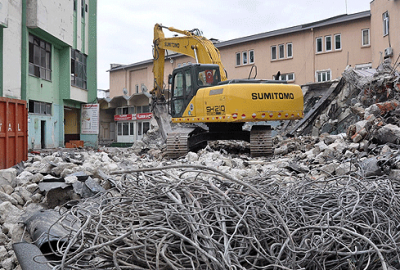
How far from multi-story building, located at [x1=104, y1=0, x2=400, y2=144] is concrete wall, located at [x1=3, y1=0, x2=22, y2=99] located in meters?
11.9

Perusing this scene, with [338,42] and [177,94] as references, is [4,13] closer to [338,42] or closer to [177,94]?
[177,94]

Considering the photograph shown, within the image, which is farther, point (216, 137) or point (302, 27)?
point (302, 27)

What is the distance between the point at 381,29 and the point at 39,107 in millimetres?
19673

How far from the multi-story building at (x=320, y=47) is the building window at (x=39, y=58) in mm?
8810

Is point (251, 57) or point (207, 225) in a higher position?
point (251, 57)

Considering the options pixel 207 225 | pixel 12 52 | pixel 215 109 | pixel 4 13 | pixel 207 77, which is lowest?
pixel 207 225

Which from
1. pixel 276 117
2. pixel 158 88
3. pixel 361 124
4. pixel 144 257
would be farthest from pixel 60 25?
pixel 144 257

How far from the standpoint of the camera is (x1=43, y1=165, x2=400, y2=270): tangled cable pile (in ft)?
8.35

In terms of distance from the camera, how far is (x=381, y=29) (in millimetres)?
21281

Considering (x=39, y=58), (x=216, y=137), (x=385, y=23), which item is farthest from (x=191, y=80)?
(x=385, y=23)

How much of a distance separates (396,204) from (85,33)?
24435 mm

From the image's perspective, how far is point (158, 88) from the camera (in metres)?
14.0

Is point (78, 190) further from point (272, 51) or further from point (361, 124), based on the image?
point (272, 51)

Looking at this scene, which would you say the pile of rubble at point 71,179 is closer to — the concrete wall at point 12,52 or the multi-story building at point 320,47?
the concrete wall at point 12,52
